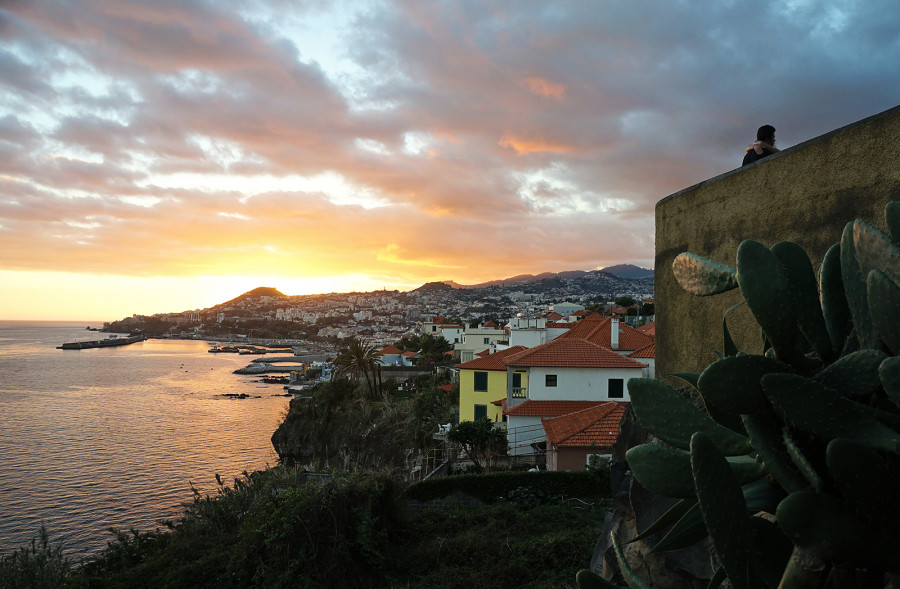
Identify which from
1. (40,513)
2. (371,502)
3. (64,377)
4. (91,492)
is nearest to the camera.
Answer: (371,502)

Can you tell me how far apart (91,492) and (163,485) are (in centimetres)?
348

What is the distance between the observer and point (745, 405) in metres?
1.62

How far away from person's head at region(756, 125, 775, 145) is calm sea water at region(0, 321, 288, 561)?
19.8 metres

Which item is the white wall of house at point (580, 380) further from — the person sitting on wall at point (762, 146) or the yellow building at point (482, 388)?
the person sitting on wall at point (762, 146)

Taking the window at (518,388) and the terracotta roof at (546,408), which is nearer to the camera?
the terracotta roof at (546,408)

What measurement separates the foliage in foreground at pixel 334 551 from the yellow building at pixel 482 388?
15196 mm

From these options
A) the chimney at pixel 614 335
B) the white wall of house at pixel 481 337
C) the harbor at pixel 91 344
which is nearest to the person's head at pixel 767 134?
the chimney at pixel 614 335

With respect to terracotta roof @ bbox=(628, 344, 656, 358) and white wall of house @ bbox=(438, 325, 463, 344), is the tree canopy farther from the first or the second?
white wall of house @ bbox=(438, 325, 463, 344)

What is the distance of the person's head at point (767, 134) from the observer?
525cm

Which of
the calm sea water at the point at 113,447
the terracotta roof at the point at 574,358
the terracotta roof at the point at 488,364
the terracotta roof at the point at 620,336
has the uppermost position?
the terracotta roof at the point at 620,336

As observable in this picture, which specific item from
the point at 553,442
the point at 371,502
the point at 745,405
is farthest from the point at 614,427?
the point at 745,405

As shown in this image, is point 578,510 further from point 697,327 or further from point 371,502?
point 697,327

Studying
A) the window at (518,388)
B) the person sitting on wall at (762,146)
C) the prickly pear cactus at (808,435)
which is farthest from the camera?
the window at (518,388)

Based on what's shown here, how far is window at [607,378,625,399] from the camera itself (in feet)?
72.1
